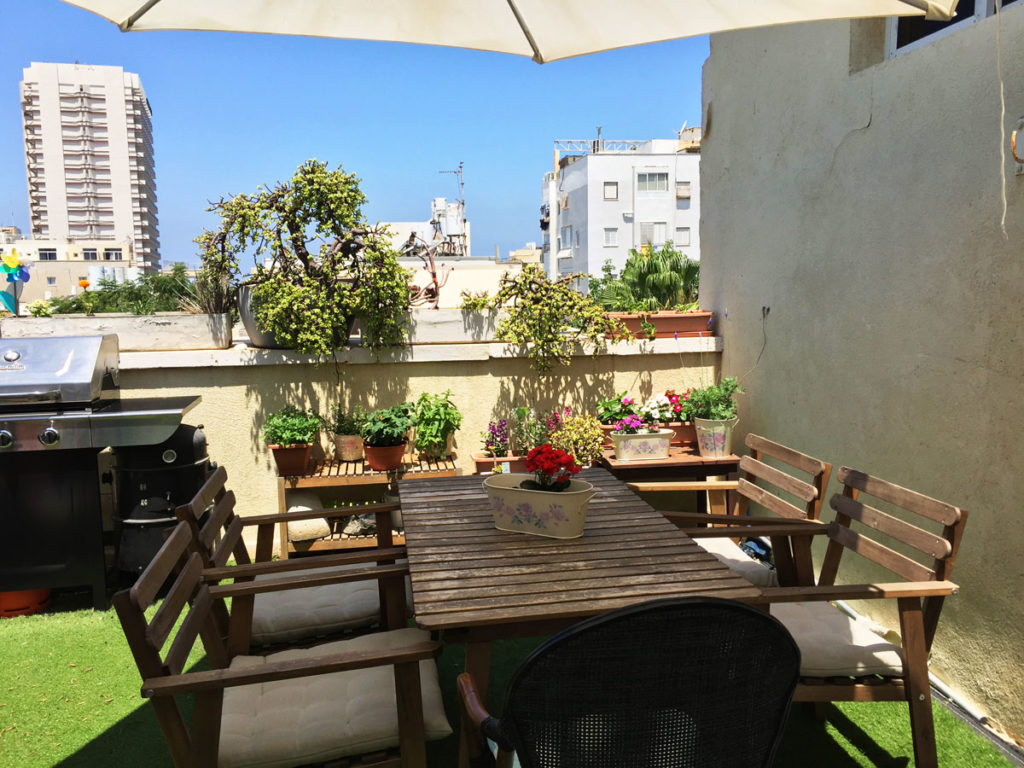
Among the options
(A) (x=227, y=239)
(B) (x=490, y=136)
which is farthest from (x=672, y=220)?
(A) (x=227, y=239)

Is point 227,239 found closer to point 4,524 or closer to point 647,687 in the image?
point 4,524

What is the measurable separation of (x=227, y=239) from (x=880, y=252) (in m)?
3.32

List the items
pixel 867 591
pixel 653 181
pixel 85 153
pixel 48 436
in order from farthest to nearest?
pixel 85 153 → pixel 653 181 → pixel 48 436 → pixel 867 591

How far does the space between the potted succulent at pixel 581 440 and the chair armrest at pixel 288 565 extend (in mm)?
1921

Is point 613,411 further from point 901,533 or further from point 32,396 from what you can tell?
point 32,396

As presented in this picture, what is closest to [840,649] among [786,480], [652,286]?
[786,480]

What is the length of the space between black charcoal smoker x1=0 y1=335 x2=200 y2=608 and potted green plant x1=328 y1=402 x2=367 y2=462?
3.09 ft

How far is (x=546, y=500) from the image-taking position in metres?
2.31

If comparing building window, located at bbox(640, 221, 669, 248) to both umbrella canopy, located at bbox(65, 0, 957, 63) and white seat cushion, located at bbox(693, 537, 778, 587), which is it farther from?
umbrella canopy, located at bbox(65, 0, 957, 63)

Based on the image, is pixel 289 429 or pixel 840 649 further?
pixel 289 429

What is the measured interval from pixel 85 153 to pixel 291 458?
267ft

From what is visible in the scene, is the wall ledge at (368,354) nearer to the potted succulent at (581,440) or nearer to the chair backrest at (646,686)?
the potted succulent at (581,440)

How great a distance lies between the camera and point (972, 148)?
264 cm

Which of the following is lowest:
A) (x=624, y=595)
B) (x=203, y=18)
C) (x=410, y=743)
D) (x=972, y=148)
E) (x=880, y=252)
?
(x=410, y=743)
